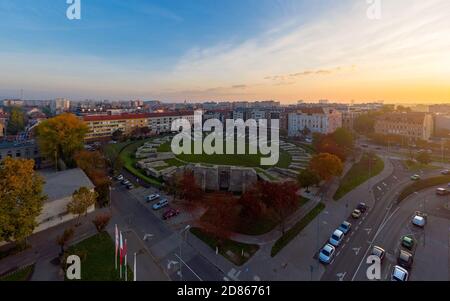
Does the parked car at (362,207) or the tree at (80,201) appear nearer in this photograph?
the tree at (80,201)

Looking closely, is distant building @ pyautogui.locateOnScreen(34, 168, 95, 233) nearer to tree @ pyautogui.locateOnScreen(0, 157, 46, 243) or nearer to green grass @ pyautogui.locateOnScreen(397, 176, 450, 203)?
tree @ pyautogui.locateOnScreen(0, 157, 46, 243)

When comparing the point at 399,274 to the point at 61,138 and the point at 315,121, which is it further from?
the point at 315,121

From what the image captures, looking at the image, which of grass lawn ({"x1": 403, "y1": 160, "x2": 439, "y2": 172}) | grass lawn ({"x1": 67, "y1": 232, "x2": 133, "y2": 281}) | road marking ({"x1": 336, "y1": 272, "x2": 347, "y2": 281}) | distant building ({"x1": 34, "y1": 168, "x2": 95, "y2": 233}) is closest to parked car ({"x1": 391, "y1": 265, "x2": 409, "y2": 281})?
road marking ({"x1": 336, "y1": 272, "x2": 347, "y2": 281})

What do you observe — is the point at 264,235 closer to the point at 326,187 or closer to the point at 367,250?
the point at 367,250

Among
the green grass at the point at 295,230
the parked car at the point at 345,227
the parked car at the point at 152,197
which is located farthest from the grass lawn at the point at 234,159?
the parked car at the point at 345,227

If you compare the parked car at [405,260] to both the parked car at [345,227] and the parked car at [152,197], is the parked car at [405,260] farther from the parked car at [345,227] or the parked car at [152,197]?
the parked car at [152,197]

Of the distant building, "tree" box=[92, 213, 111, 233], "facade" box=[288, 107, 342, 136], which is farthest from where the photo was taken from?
"facade" box=[288, 107, 342, 136]

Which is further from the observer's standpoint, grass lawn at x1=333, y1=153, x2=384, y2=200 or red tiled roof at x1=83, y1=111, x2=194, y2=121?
red tiled roof at x1=83, y1=111, x2=194, y2=121

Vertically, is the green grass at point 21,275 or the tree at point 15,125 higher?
the tree at point 15,125
